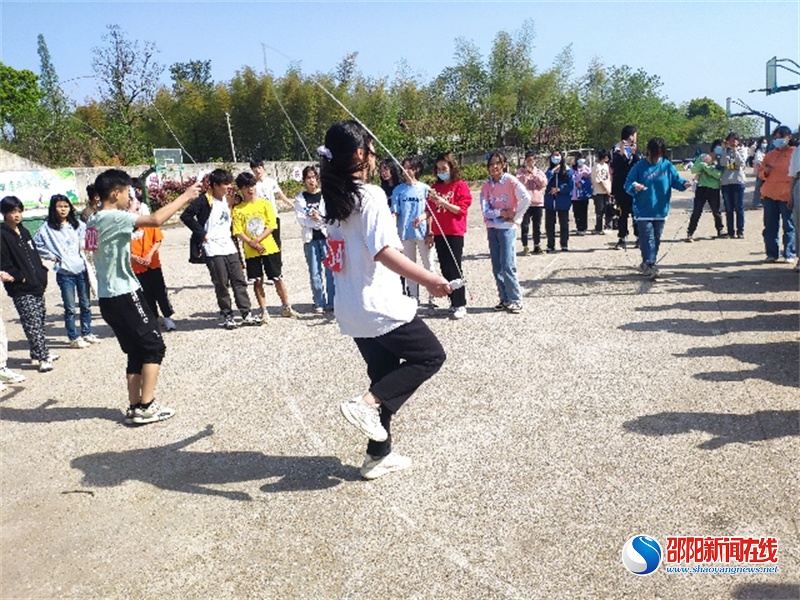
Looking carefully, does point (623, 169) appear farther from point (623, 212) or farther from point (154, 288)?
point (154, 288)

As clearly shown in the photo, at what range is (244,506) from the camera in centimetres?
362

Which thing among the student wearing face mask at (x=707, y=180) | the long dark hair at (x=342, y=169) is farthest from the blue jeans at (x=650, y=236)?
the long dark hair at (x=342, y=169)

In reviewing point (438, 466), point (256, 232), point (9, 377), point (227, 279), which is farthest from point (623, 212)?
point (9, 377)

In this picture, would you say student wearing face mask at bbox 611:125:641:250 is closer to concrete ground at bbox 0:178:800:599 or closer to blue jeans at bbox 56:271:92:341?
concrete ground at bbox 0:178:800:599

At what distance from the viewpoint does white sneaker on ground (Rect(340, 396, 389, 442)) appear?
11.4ft

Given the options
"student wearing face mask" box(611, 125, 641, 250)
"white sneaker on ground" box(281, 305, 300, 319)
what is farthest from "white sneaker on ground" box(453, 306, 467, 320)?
"student wearing face mask" box(611, 125, 641, 250)

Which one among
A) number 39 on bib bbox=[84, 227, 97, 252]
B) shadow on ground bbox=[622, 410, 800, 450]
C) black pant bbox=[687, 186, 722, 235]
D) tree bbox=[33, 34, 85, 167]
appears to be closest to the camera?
shadow on ground bbox=[622, 410, 800, 450]

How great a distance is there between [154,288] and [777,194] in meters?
8.21

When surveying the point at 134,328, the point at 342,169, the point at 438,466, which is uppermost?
the point at 342,169

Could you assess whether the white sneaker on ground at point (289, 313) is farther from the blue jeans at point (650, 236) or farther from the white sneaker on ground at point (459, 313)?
the blue jeans at point (650, 236)

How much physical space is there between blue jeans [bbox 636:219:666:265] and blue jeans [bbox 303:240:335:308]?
405 cm

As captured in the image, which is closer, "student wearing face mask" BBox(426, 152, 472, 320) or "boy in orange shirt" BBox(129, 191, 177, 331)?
"student wearing face mask" BBox(426, 152, 472, 320)

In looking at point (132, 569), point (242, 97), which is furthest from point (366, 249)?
point (242, 97)

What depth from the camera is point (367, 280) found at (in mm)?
3443
